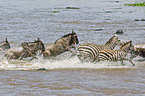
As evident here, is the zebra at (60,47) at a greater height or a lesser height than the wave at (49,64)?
greater

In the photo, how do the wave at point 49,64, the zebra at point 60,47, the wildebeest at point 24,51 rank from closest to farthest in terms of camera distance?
the wave at point 49,64 → the wildebeest at point 24,51 → the zebra at point 60,47

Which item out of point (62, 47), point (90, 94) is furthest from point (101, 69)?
point (90, 94)

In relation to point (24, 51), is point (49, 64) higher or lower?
lower

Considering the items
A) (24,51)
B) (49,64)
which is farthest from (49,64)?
(24,51)

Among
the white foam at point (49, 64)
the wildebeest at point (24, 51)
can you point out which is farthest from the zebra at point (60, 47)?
the wildebeest at point (24, 51)

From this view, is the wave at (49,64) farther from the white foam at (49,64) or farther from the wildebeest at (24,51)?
the wildebeest at (24,51)

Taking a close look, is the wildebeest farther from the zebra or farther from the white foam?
the zebra

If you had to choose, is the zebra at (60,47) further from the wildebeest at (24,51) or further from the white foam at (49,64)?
the wildebeest at (24,51)

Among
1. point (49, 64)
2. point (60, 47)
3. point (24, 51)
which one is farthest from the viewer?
point (60, 47)

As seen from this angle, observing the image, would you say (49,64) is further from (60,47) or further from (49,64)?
(60,47)

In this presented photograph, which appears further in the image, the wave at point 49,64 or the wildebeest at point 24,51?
the wildebeest at point 24,51

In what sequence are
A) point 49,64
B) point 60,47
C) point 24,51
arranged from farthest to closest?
point 60,47, point 24,51, point 49,64

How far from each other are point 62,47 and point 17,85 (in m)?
4.61

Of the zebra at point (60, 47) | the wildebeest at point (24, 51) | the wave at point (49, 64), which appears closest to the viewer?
the wave at point (49, 64)
